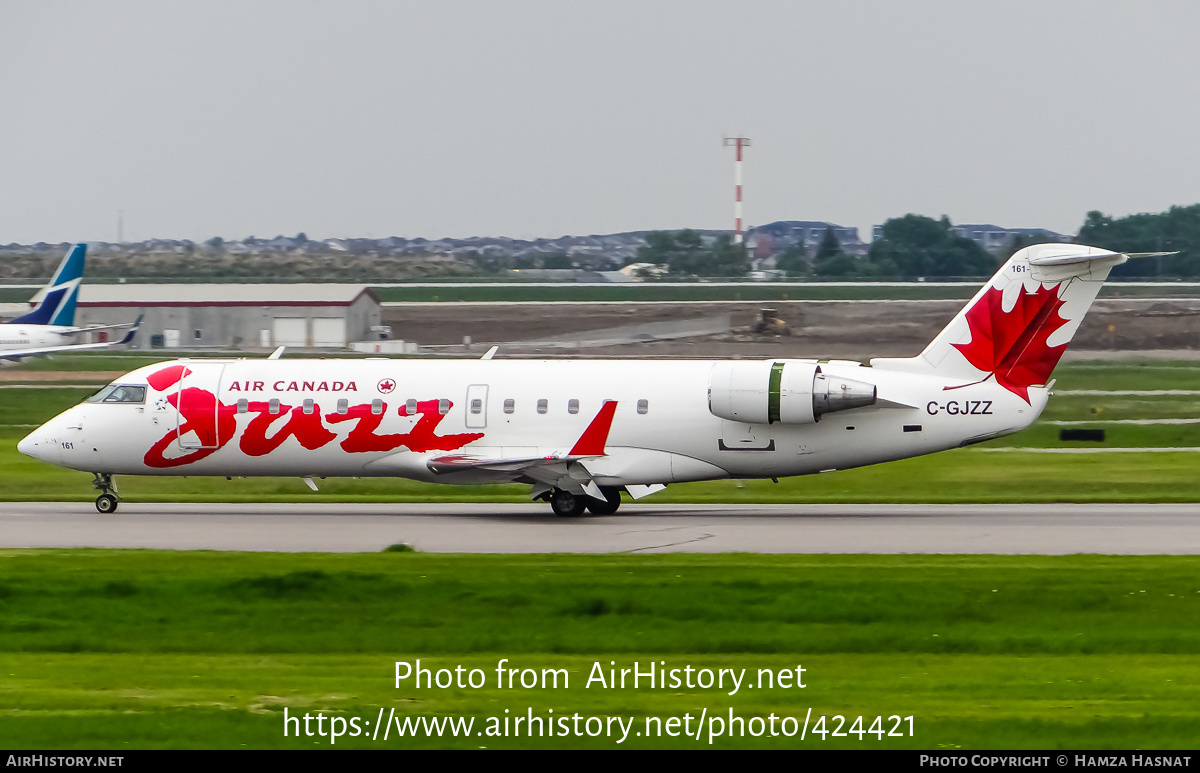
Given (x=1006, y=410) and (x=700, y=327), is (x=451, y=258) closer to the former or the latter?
(x=700, y=327)

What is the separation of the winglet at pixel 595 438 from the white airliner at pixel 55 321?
3680cm

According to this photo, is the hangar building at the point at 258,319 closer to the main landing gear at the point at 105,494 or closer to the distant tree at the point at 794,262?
the distant tree at the point at 794,262

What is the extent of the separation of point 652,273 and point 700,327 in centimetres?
3055

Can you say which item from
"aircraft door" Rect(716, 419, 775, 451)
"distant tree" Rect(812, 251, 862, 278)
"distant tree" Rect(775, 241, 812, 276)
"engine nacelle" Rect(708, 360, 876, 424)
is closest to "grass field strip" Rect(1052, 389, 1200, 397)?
"engine nacelle" Rect(708, 360, 876, 424)

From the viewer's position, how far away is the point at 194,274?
79625 mm

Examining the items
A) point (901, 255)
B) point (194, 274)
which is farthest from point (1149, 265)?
point (194, 274)

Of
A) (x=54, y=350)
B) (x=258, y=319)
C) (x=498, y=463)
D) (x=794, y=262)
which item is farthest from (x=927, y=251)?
(x=498, y=463)

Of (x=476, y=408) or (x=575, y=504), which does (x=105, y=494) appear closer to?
(x=476, y=408)

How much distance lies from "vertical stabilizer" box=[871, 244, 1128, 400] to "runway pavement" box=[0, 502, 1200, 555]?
8.96ft

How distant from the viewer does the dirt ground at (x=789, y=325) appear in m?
58.2

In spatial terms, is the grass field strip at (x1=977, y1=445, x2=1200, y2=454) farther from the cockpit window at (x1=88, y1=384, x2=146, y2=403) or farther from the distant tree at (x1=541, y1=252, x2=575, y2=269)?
the distant tree at (x1=541, y1=252, x2=575, y2=269)

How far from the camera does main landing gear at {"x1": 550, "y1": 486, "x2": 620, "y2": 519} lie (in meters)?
27.5

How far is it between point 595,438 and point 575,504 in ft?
4.33
